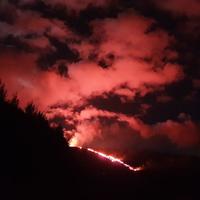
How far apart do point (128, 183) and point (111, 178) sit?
369cm

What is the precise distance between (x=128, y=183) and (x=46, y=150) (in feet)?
66.3

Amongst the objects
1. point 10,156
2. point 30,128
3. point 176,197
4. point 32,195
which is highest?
point 30,128

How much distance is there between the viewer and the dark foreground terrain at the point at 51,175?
52500 mm

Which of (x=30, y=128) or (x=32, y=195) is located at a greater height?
(x=30, y=128)

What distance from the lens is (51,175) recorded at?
61.9 metres

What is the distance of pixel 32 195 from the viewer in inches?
1921

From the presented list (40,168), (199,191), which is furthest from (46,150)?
(199,191)

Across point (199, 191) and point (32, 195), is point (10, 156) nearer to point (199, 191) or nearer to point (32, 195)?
point (32, 195)

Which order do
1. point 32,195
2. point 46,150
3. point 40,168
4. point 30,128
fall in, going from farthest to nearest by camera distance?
point 30,128 → point 46,150 → point 40,168 → point 32,195

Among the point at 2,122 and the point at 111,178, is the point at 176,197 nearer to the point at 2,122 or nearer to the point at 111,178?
the point at 111,178

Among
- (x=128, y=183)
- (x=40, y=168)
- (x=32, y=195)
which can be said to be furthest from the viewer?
(x=128, y=183)

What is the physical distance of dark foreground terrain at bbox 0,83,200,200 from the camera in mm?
52500

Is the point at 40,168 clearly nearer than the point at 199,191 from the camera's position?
Yes

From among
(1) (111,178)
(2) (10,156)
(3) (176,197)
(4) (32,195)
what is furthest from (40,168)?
(3) (176,197)
